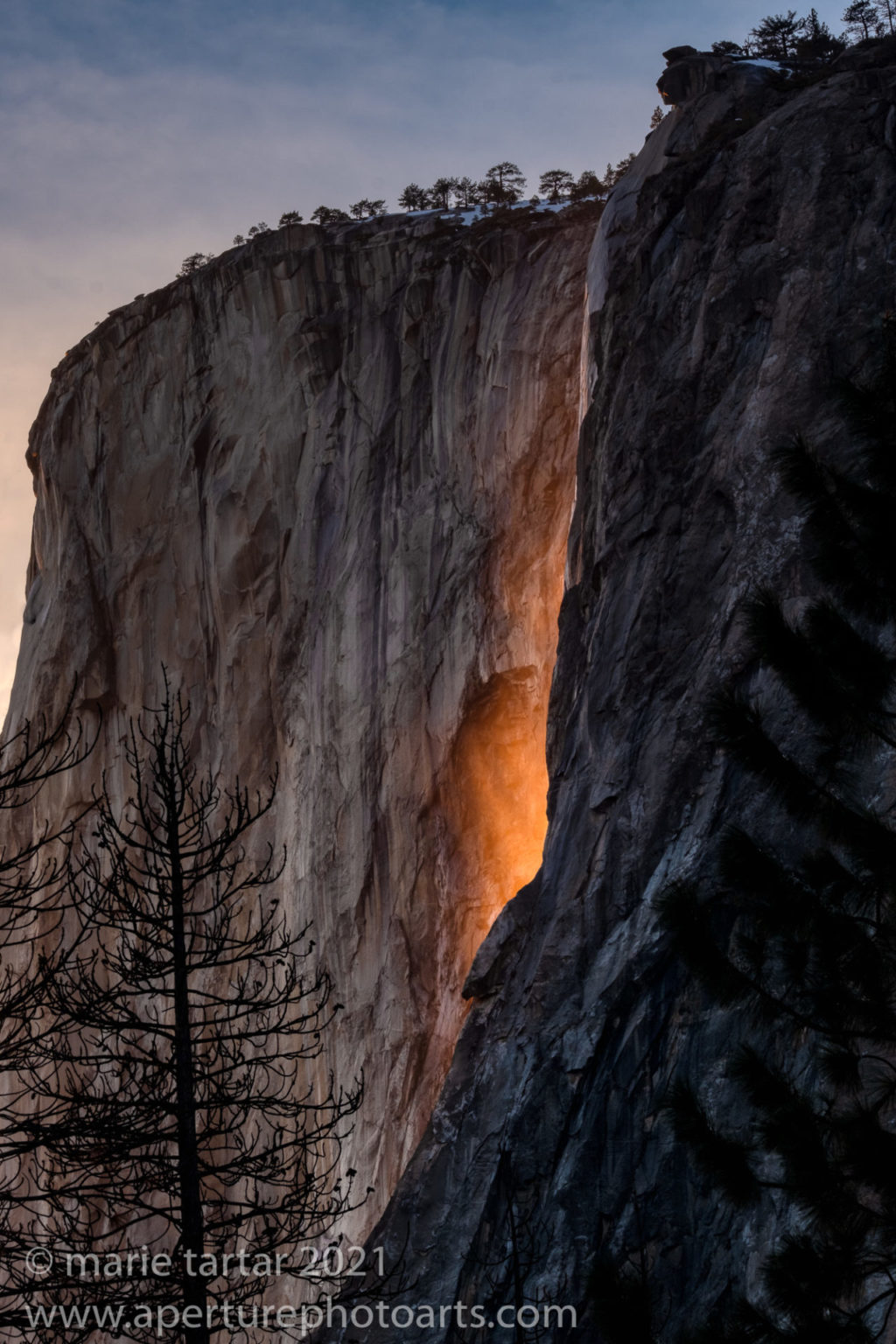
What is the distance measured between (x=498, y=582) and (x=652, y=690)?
10686 mm

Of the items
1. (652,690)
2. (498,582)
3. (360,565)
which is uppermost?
(360,565)

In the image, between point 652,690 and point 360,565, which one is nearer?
point 652,690

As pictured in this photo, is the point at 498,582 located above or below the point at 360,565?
below

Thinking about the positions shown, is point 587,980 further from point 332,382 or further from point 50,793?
point 50,793

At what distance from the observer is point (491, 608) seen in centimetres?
2875

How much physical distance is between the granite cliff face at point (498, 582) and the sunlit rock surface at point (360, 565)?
11cm

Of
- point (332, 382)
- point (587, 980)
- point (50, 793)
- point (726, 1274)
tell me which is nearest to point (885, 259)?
A: point (587, 980)

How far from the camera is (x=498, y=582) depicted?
28.9 metres

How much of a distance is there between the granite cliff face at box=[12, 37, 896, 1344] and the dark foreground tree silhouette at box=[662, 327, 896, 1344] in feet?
5.80

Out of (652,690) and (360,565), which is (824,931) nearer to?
(652,690)

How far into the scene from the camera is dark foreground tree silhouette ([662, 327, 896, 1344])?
809 cm

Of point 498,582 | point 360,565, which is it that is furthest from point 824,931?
point 360,565

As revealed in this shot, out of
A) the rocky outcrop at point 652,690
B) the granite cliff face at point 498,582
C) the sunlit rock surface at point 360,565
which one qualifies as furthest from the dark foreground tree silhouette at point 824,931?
the sunlit rock surface at point 360,565

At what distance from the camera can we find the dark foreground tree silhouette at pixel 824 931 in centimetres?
809
